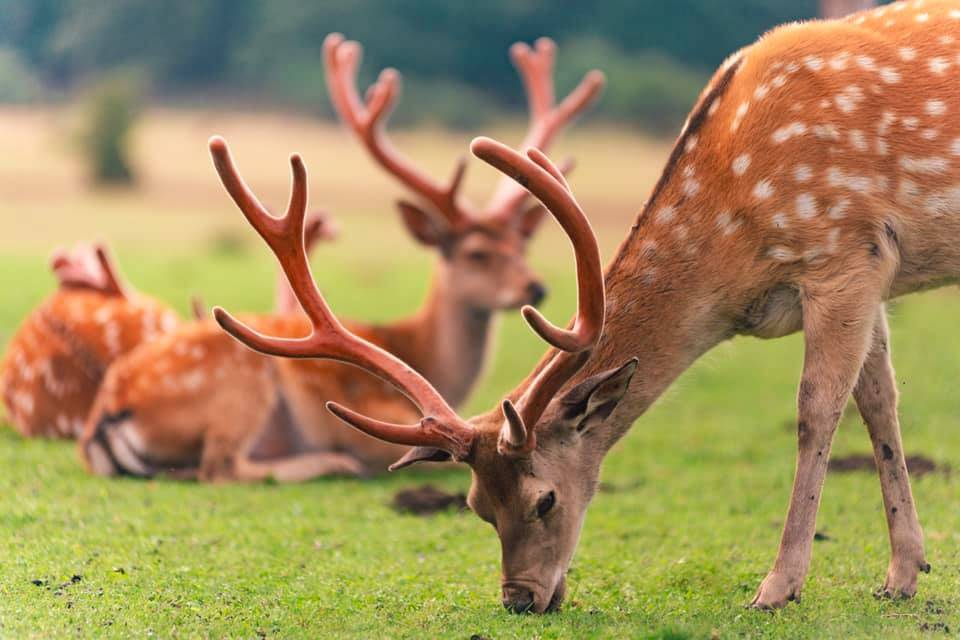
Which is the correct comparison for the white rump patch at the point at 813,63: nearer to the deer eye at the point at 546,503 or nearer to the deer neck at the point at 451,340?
the deer eye at the point at 546,503

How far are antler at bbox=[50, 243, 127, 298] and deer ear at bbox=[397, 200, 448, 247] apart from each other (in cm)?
148

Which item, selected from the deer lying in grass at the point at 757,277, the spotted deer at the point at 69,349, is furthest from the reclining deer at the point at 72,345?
the deer lying in grass at the point at 757,277

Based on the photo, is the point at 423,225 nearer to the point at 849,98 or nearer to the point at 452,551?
the point at 452,551

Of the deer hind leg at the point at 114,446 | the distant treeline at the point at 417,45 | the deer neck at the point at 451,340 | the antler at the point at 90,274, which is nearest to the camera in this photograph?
the deer hind leg at the point at 114,446

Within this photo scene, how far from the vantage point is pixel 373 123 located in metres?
6.78

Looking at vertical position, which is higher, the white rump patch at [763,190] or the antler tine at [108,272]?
the white rump patch at [763,190]

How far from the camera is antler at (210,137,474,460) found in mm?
3523

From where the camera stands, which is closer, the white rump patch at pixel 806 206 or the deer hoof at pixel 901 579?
the white rump patch at pixel 806 206

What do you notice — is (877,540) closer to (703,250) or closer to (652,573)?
(652,573)

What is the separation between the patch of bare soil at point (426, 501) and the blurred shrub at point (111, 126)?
1547cm

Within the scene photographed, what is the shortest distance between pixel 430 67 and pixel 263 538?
51.6 feet

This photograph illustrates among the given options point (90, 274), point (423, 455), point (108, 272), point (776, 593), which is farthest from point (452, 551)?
point (90, 274)

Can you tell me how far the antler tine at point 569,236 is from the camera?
3.30m

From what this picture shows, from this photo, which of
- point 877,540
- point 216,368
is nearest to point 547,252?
point 216,368
